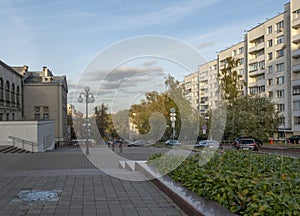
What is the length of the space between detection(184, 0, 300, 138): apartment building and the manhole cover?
48955 mm

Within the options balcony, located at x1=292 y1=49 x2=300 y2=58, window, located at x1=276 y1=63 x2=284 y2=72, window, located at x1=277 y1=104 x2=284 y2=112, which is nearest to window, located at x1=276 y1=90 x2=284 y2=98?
window, located at x1=277 y1=104 x2=284 y2=112

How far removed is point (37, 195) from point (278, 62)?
60903 mm

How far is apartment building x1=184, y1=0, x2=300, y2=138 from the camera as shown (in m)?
58.8

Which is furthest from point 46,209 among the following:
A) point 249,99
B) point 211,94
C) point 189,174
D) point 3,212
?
point 211,94

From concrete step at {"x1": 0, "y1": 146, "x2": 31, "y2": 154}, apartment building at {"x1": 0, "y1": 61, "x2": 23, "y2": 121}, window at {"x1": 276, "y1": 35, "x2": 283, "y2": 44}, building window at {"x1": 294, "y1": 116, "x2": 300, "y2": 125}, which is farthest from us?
window at {"x1": 276, "y1": 35, "x2": 283, "y2": 44}

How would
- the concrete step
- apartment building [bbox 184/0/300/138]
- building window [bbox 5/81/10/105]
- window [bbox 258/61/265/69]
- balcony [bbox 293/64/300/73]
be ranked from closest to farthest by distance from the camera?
the concrete step < building window [bbox 5/81/10/105] < balcony [bbox 293/64/300/73] < apartment building [bbox 184/0/300/138] < window [bbox 258/61/265/69]

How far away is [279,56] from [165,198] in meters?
60.2

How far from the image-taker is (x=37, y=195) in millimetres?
9383

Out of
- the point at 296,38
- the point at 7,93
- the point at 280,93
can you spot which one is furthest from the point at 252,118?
the point at 7,93

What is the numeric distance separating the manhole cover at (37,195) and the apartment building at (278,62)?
1927 inches

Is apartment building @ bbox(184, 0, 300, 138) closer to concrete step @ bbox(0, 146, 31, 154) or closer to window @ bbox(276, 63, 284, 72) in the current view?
window @ bbox(276, 63, 284, 72)

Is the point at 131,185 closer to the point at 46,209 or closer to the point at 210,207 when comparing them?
the point at 46,209

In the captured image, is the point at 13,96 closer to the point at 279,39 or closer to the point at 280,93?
the point at 280,93

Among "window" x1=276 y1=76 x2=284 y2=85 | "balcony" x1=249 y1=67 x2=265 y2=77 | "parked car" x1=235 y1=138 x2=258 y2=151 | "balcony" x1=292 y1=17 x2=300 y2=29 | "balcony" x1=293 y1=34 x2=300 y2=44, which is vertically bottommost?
"parked car" x1=235 y1=138 x2=258 y2=151
